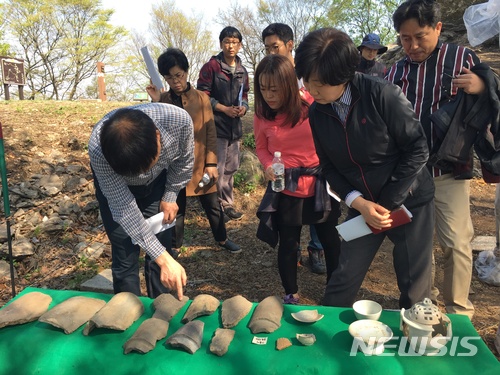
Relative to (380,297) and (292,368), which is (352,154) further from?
(380,297)

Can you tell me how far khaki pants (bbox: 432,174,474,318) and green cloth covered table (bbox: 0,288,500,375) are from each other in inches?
27.6

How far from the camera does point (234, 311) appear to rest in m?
1.68

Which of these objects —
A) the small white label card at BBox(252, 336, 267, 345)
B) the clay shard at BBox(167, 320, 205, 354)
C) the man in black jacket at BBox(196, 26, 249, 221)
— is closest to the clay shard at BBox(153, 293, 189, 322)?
the clay shard at BBox(167, 320, 205, 354)

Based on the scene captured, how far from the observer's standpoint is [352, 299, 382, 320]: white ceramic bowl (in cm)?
157

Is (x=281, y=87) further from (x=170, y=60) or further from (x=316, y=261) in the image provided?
(x=316, y=261)

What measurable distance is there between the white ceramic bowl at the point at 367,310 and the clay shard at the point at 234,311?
1.48ft

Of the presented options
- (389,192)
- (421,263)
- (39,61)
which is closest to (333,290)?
(421,263)

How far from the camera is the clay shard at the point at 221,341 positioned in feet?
4.73

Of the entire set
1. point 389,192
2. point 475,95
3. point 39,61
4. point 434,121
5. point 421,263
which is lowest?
point 421,263

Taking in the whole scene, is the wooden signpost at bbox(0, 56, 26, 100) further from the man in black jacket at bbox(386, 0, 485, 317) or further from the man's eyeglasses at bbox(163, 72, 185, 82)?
the man in black jacket at bbox(386, 0, 485, 317)

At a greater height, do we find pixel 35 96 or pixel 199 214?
pixel 35 96

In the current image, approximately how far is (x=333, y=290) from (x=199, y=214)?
3073 mm

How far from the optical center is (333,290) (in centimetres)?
194

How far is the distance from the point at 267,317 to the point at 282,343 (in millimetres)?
148
